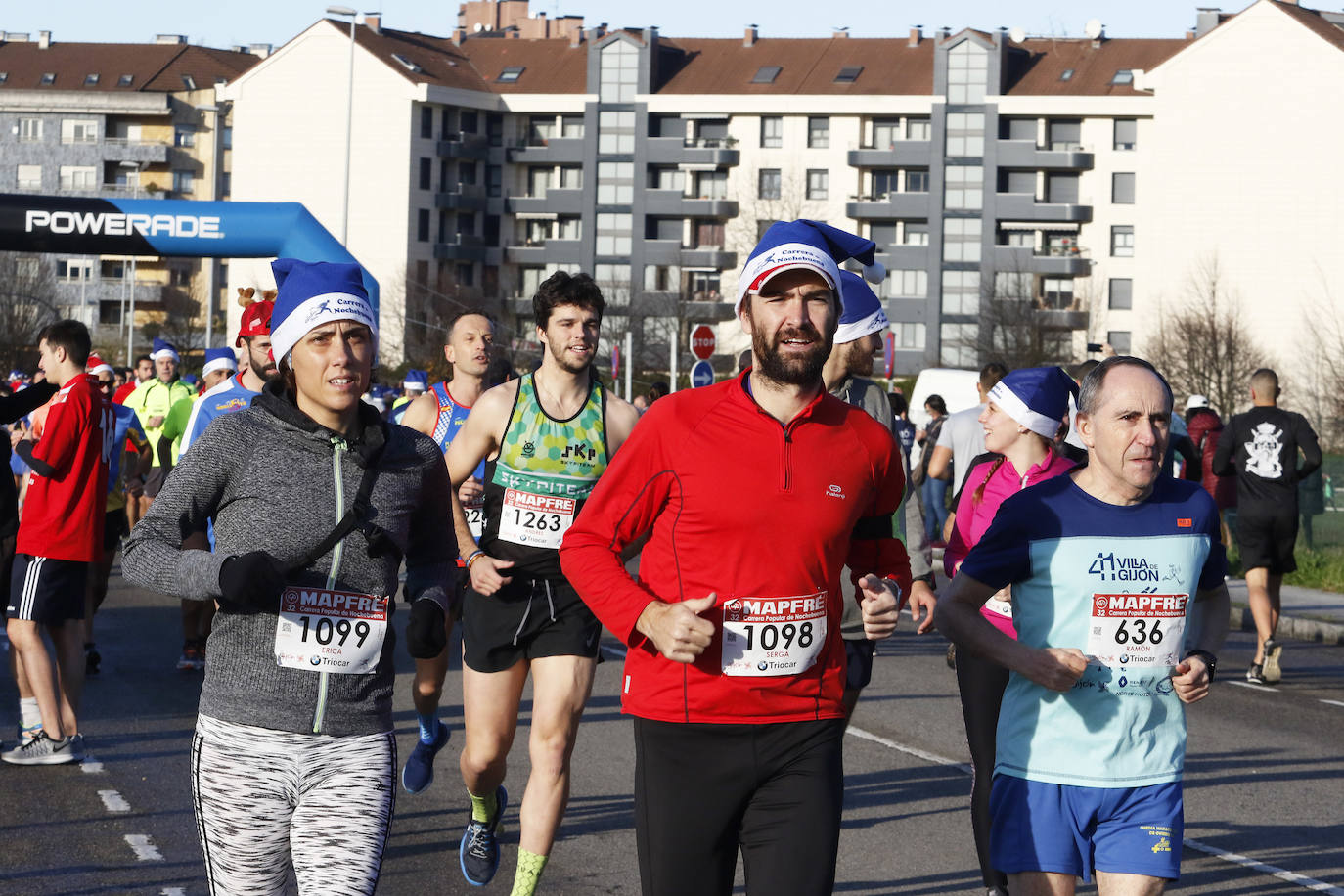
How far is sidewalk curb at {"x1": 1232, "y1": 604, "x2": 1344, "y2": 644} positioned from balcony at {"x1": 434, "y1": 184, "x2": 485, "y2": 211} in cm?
8057

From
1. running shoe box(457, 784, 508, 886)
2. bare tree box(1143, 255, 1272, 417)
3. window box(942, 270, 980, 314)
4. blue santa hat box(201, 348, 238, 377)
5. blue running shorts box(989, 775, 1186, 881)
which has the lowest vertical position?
running shoe box(457, 784, 508, 886)

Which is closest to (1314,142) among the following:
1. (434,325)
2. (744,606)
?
(434,325)

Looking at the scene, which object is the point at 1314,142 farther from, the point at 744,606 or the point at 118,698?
the point at 744,606

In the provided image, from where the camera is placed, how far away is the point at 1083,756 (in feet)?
14.1

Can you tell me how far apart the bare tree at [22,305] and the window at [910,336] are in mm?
39606

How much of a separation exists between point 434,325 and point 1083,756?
279 ft

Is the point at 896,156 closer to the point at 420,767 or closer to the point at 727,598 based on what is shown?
the point at 420,767

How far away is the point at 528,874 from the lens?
237 inches

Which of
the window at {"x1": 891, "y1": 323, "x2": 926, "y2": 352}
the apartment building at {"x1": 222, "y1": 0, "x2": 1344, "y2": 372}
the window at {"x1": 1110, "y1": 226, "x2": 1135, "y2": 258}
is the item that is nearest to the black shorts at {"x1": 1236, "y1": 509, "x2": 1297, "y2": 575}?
the apartment building at {"x1": 222, "y1": 0, "x2": 1344, "y2": 372}

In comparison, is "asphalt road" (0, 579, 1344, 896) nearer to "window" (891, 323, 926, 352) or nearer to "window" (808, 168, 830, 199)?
"window" (891, 323, 926, 352)

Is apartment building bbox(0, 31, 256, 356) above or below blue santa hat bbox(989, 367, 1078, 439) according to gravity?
above

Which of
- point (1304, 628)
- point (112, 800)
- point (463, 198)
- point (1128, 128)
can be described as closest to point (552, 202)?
point (463, 198)

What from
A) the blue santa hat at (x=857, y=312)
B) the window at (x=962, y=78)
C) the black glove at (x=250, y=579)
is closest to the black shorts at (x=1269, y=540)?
the blue santa hat at (x=857, y=312)

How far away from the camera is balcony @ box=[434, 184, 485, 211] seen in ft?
310
